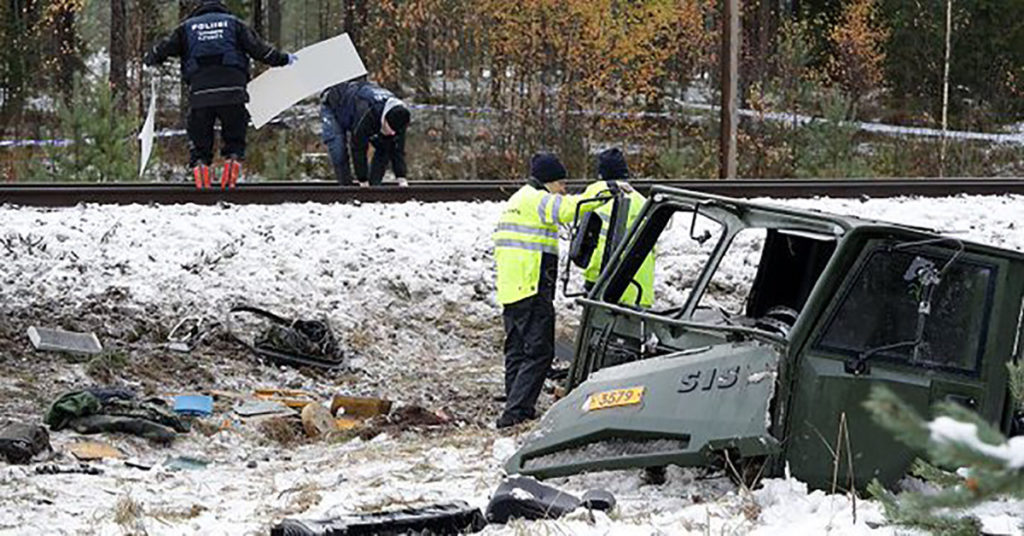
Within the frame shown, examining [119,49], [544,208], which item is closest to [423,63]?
[119,49]

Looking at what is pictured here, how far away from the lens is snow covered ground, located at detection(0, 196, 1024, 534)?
7809 millimetres

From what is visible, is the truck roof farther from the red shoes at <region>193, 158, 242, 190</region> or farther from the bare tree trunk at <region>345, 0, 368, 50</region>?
the bare tree trunk at <region>345, 0, 368, 50</region>

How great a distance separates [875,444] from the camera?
7242 millimetres

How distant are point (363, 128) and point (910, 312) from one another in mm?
10029

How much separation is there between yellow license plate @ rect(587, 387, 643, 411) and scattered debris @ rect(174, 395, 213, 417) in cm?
408

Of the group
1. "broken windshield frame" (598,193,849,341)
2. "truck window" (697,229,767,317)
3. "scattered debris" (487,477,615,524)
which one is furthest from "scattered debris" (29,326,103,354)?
"scattered debris" (487,477,615,524)

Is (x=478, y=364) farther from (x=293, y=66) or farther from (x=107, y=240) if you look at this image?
(x=293, y=66)

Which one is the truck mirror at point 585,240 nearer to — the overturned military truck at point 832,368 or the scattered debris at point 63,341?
the overturned military truck at point 832,368

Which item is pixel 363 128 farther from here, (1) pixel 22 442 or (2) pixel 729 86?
(1) pixel 22 442

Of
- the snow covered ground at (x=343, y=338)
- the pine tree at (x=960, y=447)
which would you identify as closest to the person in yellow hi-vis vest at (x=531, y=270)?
the snow covered ground at (x=343, y=338)

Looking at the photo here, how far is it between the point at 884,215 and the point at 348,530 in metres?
10.7

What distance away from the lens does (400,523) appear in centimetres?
709

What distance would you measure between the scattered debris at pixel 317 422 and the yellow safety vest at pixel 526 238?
5.17 feet

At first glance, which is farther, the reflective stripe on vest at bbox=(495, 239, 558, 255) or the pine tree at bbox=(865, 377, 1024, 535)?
the reflective stripe on vest at bbox=(495, 239, 558, 255)
